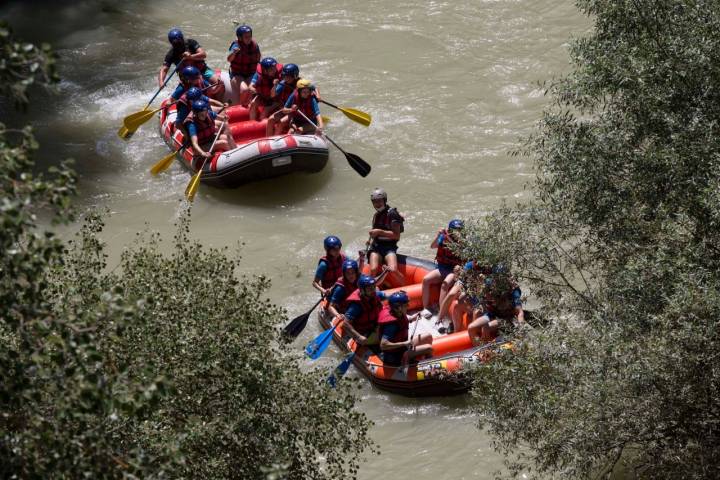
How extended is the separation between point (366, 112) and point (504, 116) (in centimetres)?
196

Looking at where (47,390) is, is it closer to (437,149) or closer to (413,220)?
(413,220)

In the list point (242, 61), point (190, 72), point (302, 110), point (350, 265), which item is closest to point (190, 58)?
point (242, 61)

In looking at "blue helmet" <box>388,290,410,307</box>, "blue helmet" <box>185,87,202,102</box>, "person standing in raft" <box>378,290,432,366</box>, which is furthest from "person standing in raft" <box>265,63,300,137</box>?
"blue helmet" <box>388,290,410,307</box>

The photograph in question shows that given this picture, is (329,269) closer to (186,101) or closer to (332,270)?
(332,270)

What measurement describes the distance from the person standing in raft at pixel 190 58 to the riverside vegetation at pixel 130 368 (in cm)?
733

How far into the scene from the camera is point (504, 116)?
15227mm

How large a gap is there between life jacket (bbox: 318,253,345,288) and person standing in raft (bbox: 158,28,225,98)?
14.7 feet

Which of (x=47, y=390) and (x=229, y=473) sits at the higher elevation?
(x=47, y=390)

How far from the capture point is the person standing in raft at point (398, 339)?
10098mm

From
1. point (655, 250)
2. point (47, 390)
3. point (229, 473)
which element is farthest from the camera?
point (655, 250)

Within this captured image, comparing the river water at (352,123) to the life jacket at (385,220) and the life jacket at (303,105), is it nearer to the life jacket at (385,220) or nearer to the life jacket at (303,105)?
the life jacket at (303,105)

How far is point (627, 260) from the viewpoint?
7887 mm

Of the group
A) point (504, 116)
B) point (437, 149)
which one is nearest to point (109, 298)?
point (437, 149)

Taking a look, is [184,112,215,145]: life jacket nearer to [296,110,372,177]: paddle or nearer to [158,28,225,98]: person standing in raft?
[296,110,372,177]: paddle
